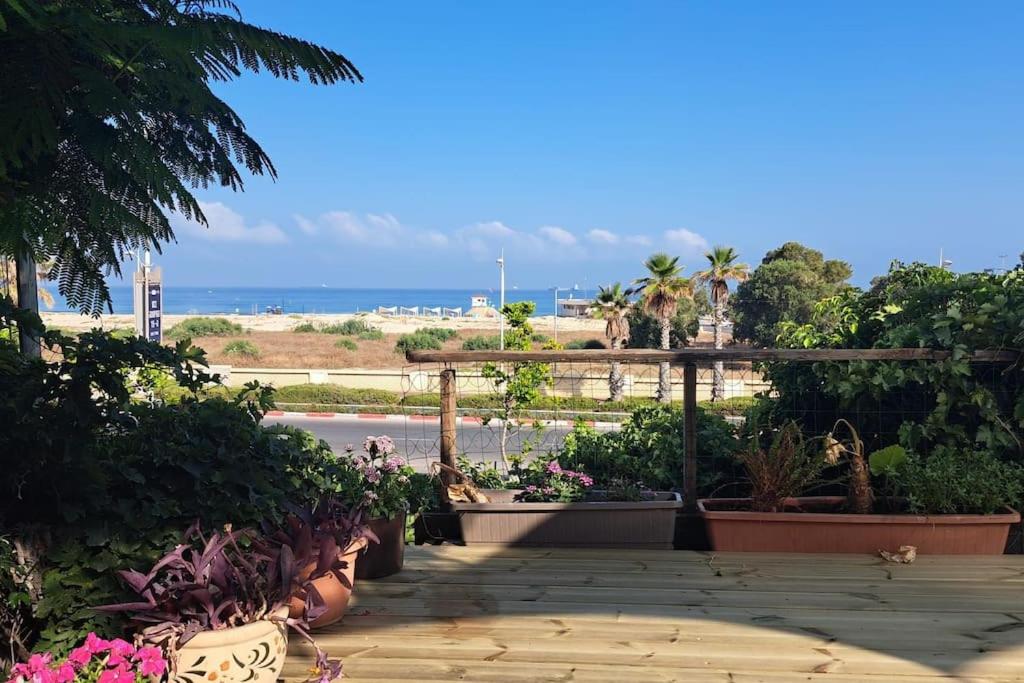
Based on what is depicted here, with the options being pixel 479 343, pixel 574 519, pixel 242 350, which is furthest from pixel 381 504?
pixel 479 343

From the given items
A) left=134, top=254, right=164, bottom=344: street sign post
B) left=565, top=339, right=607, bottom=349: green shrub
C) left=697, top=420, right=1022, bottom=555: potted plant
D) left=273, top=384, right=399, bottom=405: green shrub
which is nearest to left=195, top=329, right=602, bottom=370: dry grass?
left=565, top=339, right=607, bottom=349: green shrub

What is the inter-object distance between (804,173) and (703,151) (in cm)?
689

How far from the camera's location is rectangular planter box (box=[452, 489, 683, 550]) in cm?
366

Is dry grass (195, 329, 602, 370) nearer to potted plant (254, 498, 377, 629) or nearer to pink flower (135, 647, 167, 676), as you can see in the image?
potted plant (254, 498, 377, 629)

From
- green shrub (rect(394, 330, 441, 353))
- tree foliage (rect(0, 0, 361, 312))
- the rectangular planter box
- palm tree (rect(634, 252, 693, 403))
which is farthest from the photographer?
green shrub (rect(394, 330, 441, 353))

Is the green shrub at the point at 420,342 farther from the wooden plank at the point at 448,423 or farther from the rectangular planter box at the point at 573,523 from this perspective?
the rectangular planter box at the point at 573,523

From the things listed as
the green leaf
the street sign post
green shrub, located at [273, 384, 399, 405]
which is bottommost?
green shrub, located at [273, 384, 399, 405]

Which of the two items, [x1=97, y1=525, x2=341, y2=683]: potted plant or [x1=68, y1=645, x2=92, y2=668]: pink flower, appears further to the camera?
[x1=97, y1=525, x2=341, y2=683]: potted plant

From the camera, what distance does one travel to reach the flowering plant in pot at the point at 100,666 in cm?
171

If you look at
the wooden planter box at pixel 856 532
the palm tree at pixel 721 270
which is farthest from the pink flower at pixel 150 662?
the palm tree at pixel 721 270

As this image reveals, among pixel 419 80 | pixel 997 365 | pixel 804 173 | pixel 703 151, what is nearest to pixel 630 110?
pixel 703 151

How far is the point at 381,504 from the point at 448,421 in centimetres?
77

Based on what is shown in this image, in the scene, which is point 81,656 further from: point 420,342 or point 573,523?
point 420,342

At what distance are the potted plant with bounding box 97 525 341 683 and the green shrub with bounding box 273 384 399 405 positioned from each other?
20533 millimetres
